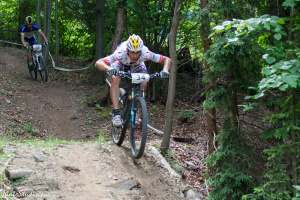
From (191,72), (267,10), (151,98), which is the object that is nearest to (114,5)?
(151,98)

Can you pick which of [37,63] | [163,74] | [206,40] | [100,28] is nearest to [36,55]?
[37,63]

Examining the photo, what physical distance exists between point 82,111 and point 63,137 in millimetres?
2039

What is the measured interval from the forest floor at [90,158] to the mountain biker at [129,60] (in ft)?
3.07

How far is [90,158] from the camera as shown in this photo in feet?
23.7

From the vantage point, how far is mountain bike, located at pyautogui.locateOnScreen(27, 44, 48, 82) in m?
15.9

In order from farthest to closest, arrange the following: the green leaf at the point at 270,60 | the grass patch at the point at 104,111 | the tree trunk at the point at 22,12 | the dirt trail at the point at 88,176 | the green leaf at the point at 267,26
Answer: the tree trunk at the point at 22,12
the grass patch at the point at 104,111
the dirt trail at the point at 88,176
the green leaf at the point at 270,60
the green leaf at the point at 267,26

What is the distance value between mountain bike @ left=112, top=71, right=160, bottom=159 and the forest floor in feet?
0.81

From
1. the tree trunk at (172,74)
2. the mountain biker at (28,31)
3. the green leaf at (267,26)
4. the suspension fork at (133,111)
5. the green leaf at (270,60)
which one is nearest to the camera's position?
the green leaf at (267,26)

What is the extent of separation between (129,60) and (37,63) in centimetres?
958

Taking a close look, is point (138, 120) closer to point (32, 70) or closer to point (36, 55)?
point (36, 55)

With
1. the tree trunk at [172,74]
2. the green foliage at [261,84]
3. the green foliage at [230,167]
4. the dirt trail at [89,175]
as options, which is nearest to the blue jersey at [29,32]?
the dirt trail at [89,175]

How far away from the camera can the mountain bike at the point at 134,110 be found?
7.07m

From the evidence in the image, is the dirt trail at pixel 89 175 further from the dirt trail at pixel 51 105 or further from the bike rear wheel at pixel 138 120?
the dirt trail at pixel 51 105

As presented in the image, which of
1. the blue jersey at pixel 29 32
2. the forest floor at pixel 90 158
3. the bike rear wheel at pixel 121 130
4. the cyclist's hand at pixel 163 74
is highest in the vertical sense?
the blue jersey at pixel 29 32
